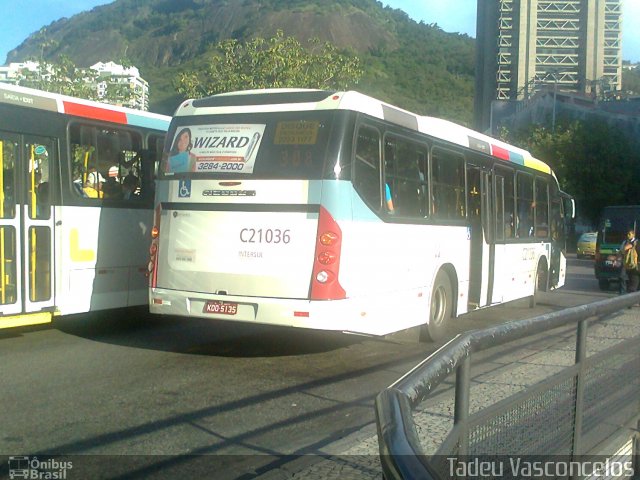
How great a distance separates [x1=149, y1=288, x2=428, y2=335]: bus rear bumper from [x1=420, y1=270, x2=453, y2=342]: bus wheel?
128 cm

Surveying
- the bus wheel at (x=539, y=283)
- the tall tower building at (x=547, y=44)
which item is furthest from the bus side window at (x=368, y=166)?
the tall tower building at (x=547, y=44)

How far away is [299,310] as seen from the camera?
8508 mm

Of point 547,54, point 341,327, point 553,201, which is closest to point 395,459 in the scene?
point 341,327

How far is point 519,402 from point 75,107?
8613 mm

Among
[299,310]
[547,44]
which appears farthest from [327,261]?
[547,44]

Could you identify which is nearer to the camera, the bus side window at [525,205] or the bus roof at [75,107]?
the bus roof at [75,107]

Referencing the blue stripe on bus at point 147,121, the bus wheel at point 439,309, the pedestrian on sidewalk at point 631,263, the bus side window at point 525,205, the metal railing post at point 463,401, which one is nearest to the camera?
the metal railing post at point 463,401

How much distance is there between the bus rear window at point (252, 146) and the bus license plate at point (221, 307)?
1.48m

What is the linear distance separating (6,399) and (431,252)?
583 cm

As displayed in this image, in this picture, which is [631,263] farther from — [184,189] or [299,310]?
[184,189]

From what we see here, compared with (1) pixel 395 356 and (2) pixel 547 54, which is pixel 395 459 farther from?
(2) pixel 547 54

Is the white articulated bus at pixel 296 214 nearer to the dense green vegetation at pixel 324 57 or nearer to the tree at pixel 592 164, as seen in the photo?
the dense green vegetation at pixel 324 57

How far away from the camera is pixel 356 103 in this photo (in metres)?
8.92

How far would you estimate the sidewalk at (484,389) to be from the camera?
3.30 m
